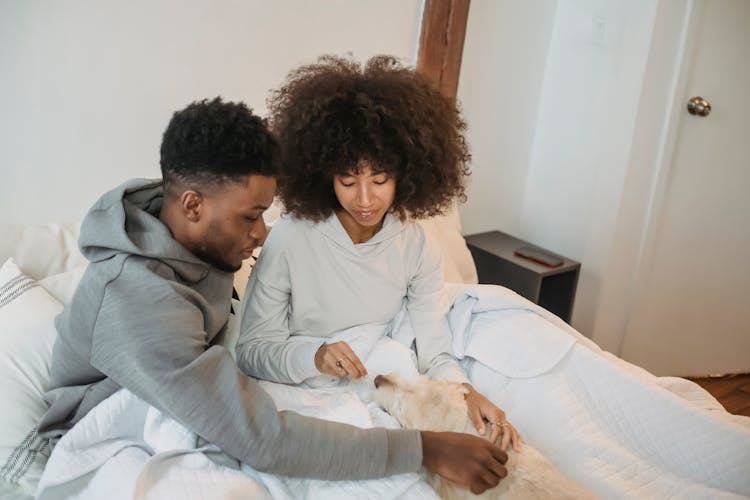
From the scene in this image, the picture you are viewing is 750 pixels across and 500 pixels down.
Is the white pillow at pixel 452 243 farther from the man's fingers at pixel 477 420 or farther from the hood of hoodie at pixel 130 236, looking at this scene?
the hood of hoodie at pixel 130 236

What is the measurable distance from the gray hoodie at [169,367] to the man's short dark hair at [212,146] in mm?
112

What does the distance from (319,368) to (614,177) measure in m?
1.68

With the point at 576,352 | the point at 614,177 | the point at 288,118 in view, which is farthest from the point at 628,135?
the point at 288,118

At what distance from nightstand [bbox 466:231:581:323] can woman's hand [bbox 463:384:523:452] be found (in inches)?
47.2

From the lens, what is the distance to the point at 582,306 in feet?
9.30

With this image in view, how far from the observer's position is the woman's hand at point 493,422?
132 centimetres

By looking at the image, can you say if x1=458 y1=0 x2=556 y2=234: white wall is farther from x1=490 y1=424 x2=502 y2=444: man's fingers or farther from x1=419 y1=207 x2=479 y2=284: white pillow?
x1=490 y1=424 x2=502 y2=444: man's fingers

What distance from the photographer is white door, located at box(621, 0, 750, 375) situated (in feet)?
8.63

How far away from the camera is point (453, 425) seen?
1.32 meters

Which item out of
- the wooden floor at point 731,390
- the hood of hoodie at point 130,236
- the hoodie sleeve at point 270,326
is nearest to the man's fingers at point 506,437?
the hoodie sleeve at point 270,326

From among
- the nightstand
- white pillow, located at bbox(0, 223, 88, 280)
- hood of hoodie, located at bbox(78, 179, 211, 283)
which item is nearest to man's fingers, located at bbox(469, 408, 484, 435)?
hood of hoodie, located at bbox(78, 179, 211, 283)

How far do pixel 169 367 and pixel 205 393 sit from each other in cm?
7

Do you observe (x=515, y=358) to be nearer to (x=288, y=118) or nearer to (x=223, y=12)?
(x=288, y=118)

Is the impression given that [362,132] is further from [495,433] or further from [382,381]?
[495,433]
